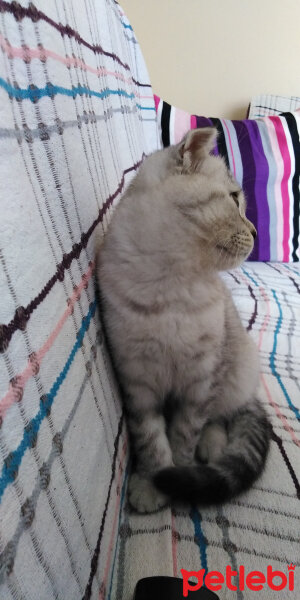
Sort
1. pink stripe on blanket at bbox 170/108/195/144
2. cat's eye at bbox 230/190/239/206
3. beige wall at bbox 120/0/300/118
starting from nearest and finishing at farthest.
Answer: cat's eye at bbox 230/190/239/206 < pink stripe on blanket at bbox 170/108/195/144 < beige wall at bbox 120/0/300/118

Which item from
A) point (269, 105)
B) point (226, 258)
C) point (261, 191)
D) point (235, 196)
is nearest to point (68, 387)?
point (226, 258)

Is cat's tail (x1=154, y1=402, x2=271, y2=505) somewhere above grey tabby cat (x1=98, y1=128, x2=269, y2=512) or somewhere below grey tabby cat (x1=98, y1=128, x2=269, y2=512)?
below

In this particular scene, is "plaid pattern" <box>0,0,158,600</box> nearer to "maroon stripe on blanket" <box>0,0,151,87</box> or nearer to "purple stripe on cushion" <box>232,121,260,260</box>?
"maroon stripe on blanket" <box>0,0,151,87</box>

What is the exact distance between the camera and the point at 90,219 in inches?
23.7

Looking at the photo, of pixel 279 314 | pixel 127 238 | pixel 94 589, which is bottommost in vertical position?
pixel 279 314

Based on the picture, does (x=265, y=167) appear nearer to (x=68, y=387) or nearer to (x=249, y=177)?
(x=249, y=177)

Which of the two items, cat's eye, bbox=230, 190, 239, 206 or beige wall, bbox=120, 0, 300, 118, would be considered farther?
beige wall, bbox=120, 0, 300, 118

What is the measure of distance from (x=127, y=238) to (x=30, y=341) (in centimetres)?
35

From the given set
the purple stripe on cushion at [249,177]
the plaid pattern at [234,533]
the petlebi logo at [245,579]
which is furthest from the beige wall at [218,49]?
the petlebi logo at [245,579]

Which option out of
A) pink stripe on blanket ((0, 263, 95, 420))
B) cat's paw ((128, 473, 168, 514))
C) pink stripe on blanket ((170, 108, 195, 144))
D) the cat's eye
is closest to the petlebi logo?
cat's paw ((128, 473, 168, 514))

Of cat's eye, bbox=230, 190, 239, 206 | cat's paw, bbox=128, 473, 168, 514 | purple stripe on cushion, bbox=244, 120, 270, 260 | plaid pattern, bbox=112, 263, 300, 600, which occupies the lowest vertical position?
plaid pattern, bbox=112, 263, 300, 600

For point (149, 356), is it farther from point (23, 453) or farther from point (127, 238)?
point (23, 453)

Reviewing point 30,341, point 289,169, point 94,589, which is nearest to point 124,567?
point 94,589

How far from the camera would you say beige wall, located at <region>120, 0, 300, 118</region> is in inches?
76.6
